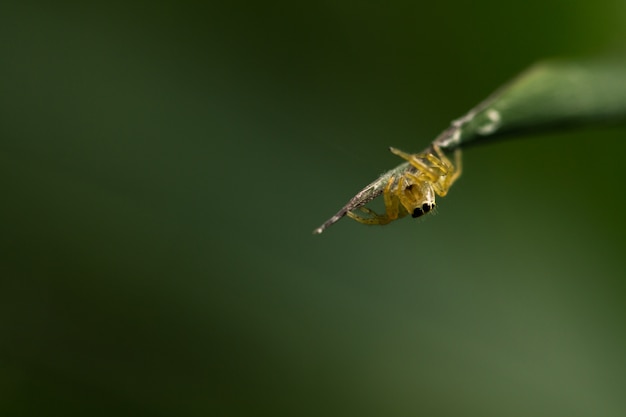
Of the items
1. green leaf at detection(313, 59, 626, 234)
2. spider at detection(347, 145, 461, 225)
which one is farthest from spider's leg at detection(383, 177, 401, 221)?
green leaf at detection(313, 59, 626, 234)

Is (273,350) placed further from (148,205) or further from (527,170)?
(527,170)

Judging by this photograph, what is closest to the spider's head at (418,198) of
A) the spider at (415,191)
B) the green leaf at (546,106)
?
the spider at (415,191)

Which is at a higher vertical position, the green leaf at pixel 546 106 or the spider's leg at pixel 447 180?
the spider's leg at pixel 447 180

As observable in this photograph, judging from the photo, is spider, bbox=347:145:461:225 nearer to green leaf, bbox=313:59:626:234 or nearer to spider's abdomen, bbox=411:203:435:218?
spider's abdomen, bbox=411:203:435:218

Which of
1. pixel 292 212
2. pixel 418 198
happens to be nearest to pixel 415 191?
pixel 418 198

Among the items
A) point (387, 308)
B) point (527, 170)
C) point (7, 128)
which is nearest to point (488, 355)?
point (387, 308)

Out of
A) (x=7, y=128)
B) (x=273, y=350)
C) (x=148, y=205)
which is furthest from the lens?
(x=273, y=350)

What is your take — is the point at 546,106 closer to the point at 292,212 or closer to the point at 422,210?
the point at 422,210

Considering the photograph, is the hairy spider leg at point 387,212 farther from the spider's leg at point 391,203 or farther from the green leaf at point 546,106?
the green leaf at point 546,106
